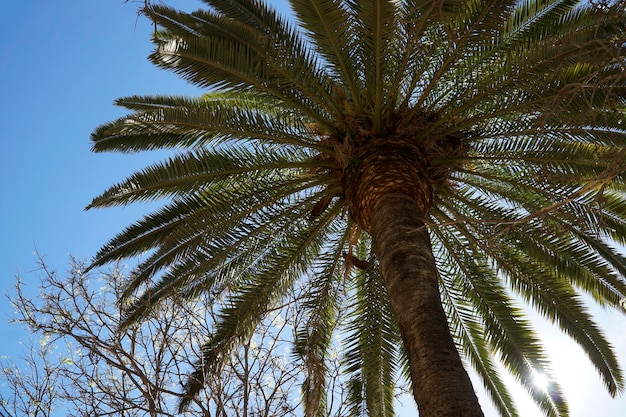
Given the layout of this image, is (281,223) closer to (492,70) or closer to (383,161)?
(383,161)

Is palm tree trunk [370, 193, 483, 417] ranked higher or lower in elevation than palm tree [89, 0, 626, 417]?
lower

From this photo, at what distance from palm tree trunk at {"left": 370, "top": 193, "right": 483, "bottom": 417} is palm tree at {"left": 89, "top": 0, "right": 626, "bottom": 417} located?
43mm

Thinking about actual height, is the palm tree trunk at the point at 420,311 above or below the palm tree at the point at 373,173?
below

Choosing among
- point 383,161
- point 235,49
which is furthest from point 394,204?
point 235,49

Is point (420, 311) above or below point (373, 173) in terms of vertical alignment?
below

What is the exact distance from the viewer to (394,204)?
6.46m

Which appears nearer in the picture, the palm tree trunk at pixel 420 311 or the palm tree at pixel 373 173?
the palm tree trunk at pixel 420 311

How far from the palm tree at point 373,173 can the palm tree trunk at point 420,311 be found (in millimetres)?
43

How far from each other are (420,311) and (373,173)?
2209 millimetres

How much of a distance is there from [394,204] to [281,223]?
2312 millimetres

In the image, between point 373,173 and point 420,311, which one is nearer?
point 420,311

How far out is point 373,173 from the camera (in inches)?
273

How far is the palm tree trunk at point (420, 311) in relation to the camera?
441 centimetres

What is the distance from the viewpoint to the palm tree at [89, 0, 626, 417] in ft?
22.3
